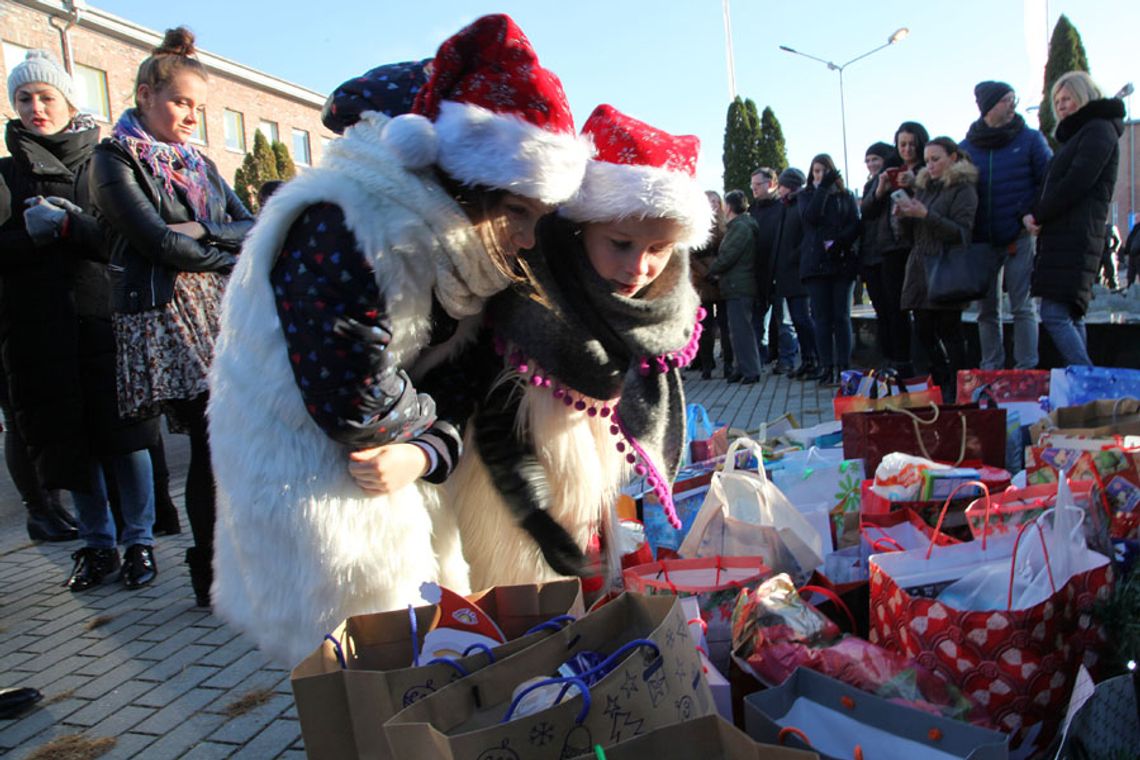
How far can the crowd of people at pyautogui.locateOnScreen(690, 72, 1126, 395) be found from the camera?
4934mm

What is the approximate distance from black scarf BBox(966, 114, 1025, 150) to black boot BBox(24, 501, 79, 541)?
21.3 ft

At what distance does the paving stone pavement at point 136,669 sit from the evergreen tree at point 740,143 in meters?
28.0

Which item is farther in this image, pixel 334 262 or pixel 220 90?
pixel 220 90

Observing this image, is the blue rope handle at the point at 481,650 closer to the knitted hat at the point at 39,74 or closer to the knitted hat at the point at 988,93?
the knitted hat at the point at 39,74

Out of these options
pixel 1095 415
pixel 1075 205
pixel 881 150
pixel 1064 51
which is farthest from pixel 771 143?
pixel 1095 415

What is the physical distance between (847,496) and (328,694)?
6.69 feet

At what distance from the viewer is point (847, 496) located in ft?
9.48

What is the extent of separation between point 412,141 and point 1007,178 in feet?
18.1

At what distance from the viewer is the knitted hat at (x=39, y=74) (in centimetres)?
353

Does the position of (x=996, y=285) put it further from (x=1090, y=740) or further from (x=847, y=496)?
(x=1090, y=740)

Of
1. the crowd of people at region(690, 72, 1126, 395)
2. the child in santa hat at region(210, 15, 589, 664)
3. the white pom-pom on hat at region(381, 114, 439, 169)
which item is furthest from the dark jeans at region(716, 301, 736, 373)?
the white pom-pom on hat at region(381, 114, 439, 169)

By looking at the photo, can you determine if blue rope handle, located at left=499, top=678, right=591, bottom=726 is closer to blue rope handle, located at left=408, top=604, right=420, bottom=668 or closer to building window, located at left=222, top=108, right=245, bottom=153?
blue rope handle, located at left=408, top=604, right=420, bottom=668

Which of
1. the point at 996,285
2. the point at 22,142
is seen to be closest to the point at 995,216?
the point at 996,285

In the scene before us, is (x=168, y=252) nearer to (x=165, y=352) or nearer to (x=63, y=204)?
(x=165, y=352)
